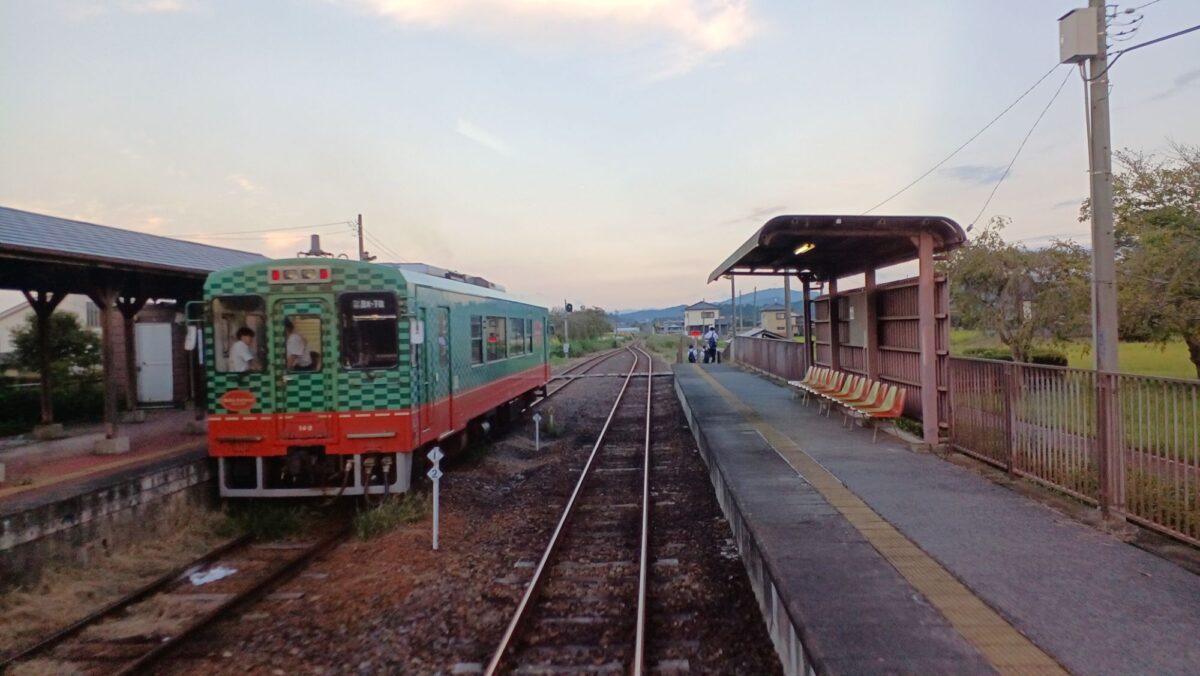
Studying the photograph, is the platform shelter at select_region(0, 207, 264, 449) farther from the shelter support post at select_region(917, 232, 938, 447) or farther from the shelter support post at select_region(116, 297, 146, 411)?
the shelter support post at select_region(917, 232, 938, 447)

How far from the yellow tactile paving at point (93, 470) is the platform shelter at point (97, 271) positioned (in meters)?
0.72

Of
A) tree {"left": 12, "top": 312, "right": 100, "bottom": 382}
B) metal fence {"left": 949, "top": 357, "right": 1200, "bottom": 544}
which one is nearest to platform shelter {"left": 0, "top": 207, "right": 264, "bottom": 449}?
tree {"left": 12, "top": 312, "right": 100, "bottom": 382}

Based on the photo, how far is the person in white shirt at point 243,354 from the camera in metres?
8.60

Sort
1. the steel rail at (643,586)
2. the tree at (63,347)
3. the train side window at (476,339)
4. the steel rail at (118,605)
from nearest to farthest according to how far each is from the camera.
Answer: the steel rail at (643,586) → the steel rail at (118,605) → the train side window at (476,339) → the tree at (63,347)

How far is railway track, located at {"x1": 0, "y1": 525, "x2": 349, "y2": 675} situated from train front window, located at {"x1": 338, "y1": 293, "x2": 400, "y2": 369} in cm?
198

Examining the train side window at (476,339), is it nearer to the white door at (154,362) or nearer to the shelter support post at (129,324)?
the shelter support post at (129,324)

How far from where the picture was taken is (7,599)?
6262 mm

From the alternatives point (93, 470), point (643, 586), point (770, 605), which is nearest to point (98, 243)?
point (93, 470)

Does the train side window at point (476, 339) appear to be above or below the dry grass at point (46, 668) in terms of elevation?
above

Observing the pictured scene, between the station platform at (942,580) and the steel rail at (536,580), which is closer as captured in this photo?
the station platform at (942,580)

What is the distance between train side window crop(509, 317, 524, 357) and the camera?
48.9 feet

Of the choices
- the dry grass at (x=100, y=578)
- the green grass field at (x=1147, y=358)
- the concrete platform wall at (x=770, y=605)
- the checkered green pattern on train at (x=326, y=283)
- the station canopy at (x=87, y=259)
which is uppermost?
the station canopy at (x=87, y=259)

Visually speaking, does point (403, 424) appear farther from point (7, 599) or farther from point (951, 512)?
point (951, 512)

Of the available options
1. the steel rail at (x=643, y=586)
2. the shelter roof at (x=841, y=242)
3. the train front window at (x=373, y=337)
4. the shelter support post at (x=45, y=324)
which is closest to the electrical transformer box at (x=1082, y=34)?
the shelter roof at (x=841, y=242)
